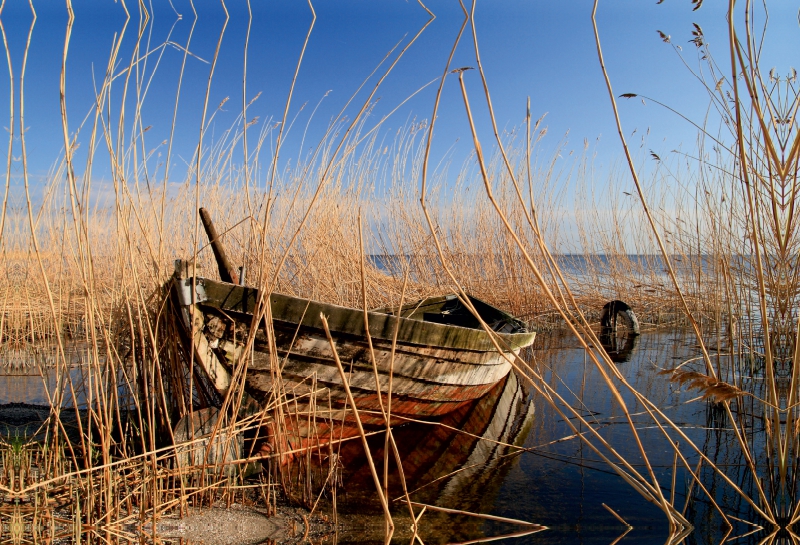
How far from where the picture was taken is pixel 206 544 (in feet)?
5.80

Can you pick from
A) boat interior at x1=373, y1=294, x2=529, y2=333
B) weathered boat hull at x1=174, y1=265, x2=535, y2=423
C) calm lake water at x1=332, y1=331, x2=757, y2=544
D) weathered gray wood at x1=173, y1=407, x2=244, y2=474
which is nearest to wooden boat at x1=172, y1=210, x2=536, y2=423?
weathered boat hull at x1=174, y1=265, x2=535, y2=423

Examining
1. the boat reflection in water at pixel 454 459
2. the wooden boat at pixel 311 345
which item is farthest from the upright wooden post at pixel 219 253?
the boat reflection in water at pixel 454 459

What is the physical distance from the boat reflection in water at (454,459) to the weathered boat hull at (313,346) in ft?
0.77

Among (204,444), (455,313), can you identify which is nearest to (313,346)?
(204,444)

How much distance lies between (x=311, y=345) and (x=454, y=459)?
97cm

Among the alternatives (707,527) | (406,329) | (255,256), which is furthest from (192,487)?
(255,256)

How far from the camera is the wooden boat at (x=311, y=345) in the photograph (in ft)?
7.13

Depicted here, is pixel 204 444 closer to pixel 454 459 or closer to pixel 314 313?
pixel 314 313

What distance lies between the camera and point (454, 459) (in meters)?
2.73

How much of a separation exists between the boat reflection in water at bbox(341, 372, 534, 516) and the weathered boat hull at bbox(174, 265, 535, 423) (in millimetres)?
234

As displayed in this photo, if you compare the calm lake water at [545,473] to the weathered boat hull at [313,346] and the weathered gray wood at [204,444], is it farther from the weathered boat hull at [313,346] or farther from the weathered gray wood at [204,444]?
the weathered gray wood at [204,444]

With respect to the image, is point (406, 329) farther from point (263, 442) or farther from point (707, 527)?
point (707, 527)

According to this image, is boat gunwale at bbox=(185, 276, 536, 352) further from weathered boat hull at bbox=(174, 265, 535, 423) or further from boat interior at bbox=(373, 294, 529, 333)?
boat interior at bbox=(373, 294, 529, 333)

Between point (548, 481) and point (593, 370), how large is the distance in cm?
254
